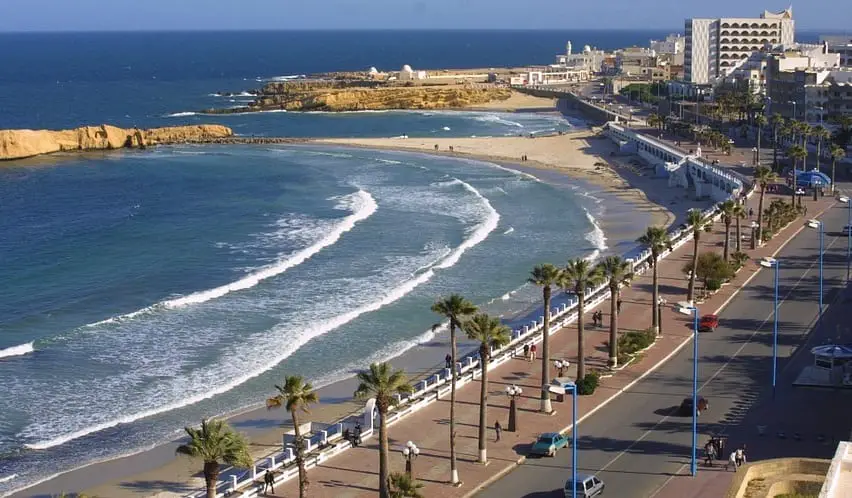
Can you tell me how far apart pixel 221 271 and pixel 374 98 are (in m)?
109

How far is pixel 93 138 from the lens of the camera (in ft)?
378

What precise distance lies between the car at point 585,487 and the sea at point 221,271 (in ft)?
44.0

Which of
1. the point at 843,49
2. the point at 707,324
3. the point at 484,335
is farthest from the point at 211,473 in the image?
the point at 843,49

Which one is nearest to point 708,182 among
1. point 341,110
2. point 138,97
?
point 341,110

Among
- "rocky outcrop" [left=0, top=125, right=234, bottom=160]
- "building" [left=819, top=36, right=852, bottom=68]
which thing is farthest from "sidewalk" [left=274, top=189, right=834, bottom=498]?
"building" [left=819, top=36, right=852, bottom=68]

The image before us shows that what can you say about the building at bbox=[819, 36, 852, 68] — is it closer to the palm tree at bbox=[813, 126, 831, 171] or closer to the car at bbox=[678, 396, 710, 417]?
the palm tree at bbox=[813, 126, 831, 171]

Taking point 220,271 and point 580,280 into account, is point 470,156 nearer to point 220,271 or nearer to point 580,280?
point 220,271

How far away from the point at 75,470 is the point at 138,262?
2668cm

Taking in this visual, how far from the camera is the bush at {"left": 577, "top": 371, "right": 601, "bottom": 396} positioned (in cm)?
3572

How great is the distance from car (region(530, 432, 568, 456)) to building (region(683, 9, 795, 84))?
415 feet

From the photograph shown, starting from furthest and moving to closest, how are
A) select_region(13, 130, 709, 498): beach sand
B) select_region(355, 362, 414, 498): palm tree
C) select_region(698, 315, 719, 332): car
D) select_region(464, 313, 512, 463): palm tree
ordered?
select_region(698, 315, 719, 332): car, select_region(13, 130, 709, 498): beach sand, select_region(464, 313, 512, 463): palm tree, select_region(355, 362, 414, 498): palm tree

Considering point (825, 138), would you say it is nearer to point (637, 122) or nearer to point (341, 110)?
point (637, 122)

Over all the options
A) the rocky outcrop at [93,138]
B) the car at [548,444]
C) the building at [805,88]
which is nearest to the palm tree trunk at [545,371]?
the car at [548,444]

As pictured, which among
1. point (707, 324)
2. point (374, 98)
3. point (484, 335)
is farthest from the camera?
point (374, 98)
